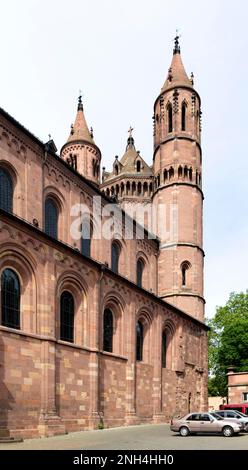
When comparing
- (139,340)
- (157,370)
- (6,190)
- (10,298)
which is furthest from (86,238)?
(10,298)

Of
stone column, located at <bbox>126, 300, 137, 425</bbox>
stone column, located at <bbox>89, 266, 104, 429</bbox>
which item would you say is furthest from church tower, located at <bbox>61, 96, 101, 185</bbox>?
stone column, located at <bbox>89, 266, 104, 429</bbox>

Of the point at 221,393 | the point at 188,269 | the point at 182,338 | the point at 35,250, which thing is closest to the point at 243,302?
the point at 221,393

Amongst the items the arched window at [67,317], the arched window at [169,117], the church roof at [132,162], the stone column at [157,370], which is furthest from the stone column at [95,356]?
the church roof at [132,162]

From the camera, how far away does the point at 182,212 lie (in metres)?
48.4

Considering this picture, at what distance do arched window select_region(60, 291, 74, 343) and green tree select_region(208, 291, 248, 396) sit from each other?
103ft

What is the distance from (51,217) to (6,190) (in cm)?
492

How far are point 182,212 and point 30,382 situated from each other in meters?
28.8

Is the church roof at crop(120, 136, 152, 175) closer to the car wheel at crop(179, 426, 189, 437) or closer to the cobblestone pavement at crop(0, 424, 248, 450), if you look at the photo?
the car wheel at crop(179, 426, 189, 437)

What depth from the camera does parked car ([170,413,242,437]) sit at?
2317cm

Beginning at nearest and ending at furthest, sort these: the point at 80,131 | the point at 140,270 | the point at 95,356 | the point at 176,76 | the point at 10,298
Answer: the point at 10,298
the point at 95,356
the point at 140,270
the point at 176,76
the point at 80,131

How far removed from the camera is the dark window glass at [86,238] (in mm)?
34562

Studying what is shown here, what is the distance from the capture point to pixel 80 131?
57125mm

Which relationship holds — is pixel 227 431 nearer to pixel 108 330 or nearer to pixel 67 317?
pixel 67 317

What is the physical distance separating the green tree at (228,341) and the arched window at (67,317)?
31.3 m
